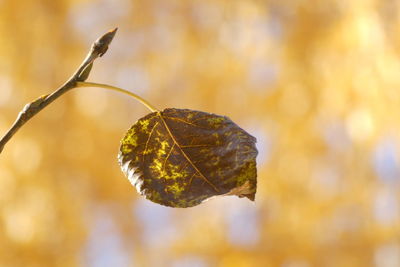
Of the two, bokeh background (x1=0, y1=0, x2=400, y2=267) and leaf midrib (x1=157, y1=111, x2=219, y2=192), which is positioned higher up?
bokeh background (x1=0, y1=0, x2=400, y2=267)

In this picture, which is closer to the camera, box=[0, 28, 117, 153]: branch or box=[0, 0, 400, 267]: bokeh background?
box=[0, 28, 117, 153]: branch

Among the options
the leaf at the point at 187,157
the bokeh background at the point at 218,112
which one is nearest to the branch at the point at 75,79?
the leaf at the point at 187,157

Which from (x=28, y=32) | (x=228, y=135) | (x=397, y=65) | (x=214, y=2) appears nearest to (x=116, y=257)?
(x=28, y=32)

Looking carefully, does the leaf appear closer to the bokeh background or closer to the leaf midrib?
the leaf midrib

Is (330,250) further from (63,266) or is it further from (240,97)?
(63,266)

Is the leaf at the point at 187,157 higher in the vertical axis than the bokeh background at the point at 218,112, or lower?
lower

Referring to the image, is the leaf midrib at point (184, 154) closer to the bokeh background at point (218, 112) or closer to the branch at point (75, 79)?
the branch at point (75, 79)

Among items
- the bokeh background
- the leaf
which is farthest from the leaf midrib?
the bokeh background
